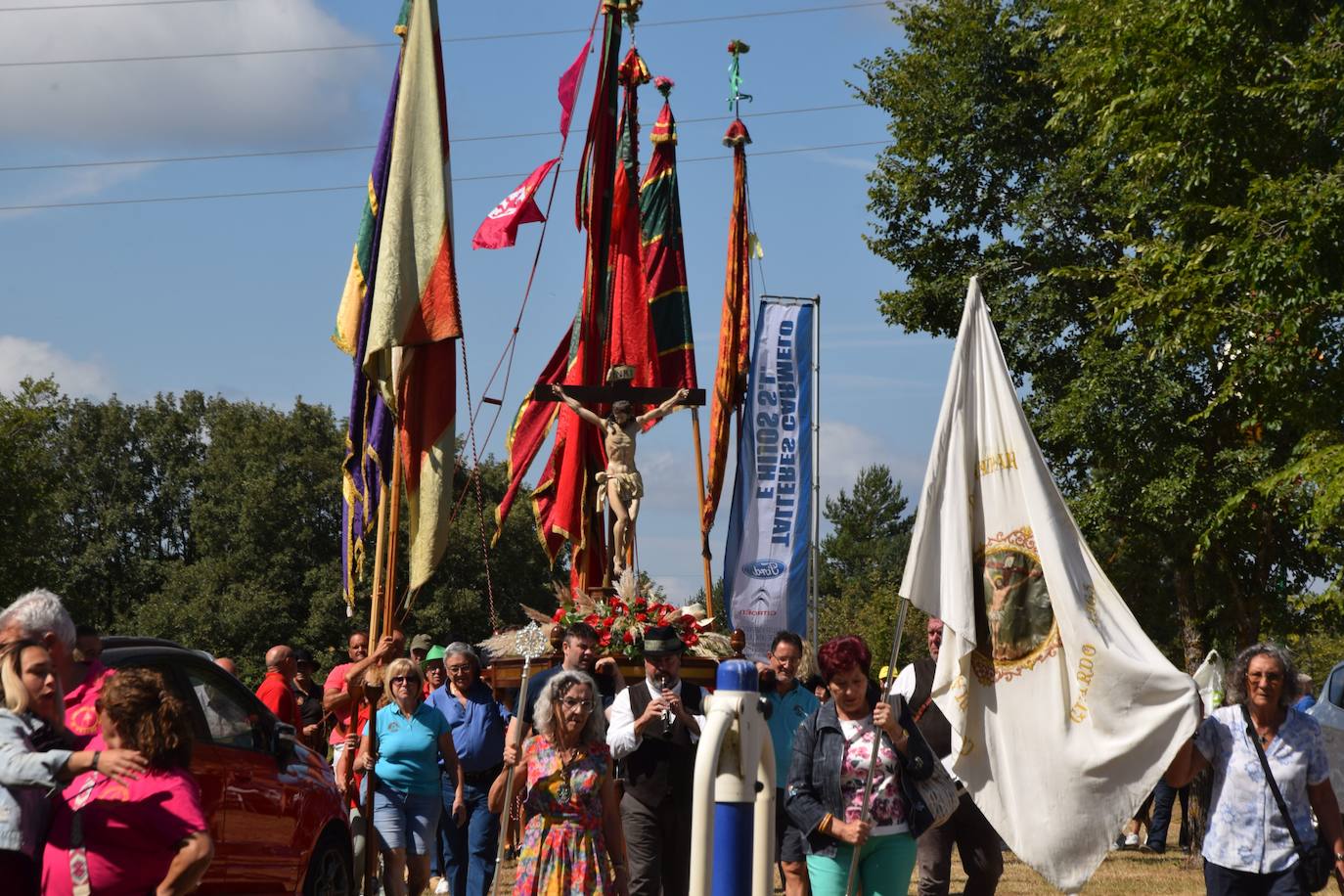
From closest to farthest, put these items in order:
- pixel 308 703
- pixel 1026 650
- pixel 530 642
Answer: pixel 1026 650
pixel 308 703
pixel 530 642

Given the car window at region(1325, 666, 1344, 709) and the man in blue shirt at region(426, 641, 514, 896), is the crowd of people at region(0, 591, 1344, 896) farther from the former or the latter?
the car window at region(1325, 666, 1344, 709)

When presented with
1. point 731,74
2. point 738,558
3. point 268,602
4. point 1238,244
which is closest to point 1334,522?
point 1238,244

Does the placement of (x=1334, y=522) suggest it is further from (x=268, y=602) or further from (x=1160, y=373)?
(x=268, y=602)

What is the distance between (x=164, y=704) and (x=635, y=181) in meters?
16.1

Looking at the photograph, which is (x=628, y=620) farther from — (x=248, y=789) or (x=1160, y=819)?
(x=1160, y=819)

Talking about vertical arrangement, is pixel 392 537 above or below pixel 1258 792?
above

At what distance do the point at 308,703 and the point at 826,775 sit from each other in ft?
21.7

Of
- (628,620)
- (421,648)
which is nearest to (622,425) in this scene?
(628,620)

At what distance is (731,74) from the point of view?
78.1 feet

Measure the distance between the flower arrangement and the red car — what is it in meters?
4.14

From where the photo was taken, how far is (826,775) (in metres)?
7.29

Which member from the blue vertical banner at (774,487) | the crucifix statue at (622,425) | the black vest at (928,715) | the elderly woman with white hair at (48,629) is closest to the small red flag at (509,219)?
the crucifix statue at (622,425)

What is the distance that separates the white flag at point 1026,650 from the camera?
740 centimetres

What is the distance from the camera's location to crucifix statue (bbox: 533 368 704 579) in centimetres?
1792
